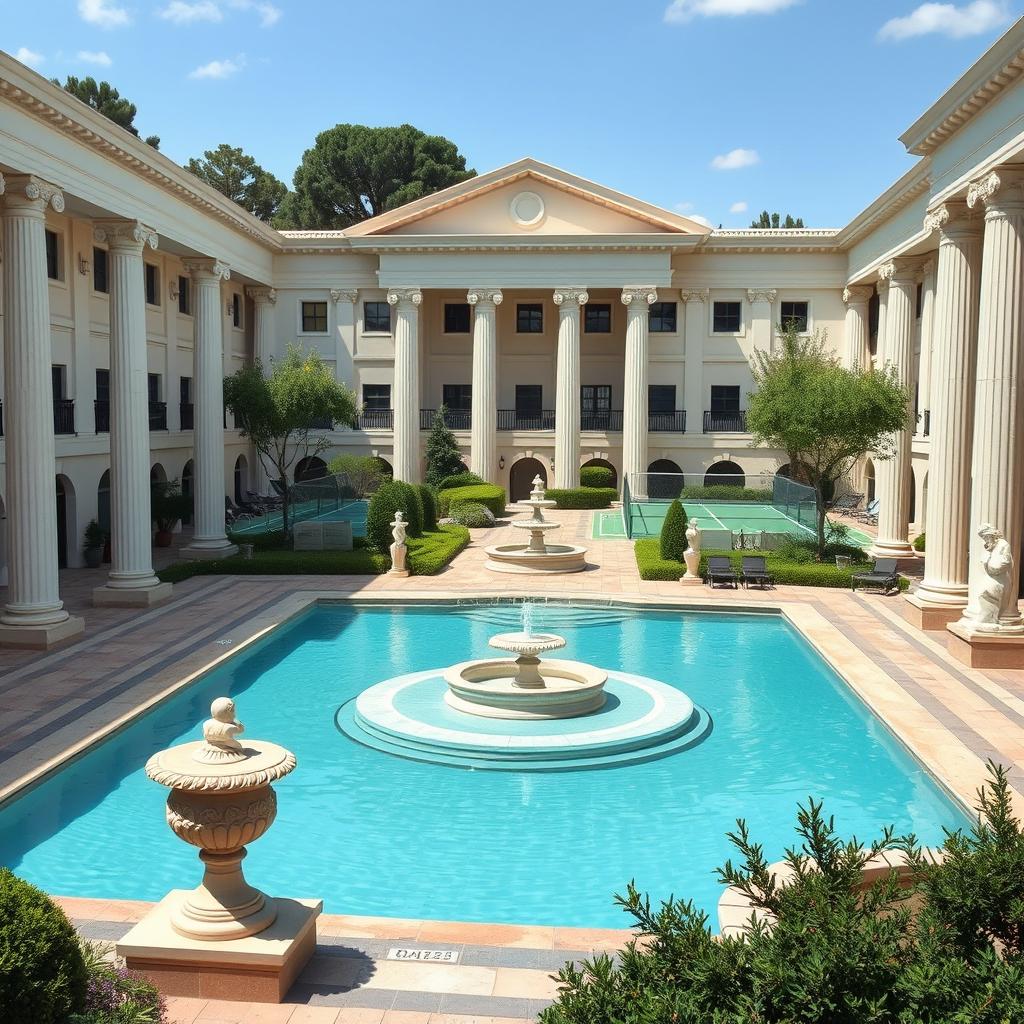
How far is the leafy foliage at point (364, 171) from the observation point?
176ft

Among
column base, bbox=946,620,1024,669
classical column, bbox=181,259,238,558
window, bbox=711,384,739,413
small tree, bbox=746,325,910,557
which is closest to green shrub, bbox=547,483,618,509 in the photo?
window, bbox=711,384,739,413

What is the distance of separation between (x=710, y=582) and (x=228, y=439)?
18480 millimetres

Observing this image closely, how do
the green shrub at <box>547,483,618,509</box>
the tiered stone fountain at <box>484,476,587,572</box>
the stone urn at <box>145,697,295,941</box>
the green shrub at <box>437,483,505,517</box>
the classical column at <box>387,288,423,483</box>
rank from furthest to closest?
the classical column at <box>387,288,423,483</box>, the green shrub at <box>547,483,618,509</box>, the green shrub at <box>437,483,505,517</box>, the tiered stone fountain at <box>484,476,587,572</box>, the stone urn at <box>145,697,295,941</box>

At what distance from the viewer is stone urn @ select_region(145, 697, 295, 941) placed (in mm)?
6340

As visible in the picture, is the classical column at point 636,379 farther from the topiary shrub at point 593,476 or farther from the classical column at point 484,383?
the classical column at point 484,383

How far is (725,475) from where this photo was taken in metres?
36.6

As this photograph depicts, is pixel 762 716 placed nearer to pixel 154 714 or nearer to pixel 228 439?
pixel 154 714

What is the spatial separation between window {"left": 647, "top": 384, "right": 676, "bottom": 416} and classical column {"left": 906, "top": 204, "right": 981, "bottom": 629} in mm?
21596

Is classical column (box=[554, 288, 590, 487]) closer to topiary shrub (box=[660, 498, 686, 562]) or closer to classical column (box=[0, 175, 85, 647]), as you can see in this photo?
topiary shrub (box=[660, 498, 686, 562])

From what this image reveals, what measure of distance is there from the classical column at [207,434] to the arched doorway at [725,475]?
17124mm

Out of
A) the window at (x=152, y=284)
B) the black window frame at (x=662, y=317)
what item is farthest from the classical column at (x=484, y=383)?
the window at (x=152, y=284)

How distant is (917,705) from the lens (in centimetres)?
1340

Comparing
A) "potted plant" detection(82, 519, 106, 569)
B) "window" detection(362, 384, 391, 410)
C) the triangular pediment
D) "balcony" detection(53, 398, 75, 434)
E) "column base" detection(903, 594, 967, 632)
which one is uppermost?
the triangular pediment

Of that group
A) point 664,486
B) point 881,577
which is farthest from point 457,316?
point 881,577
